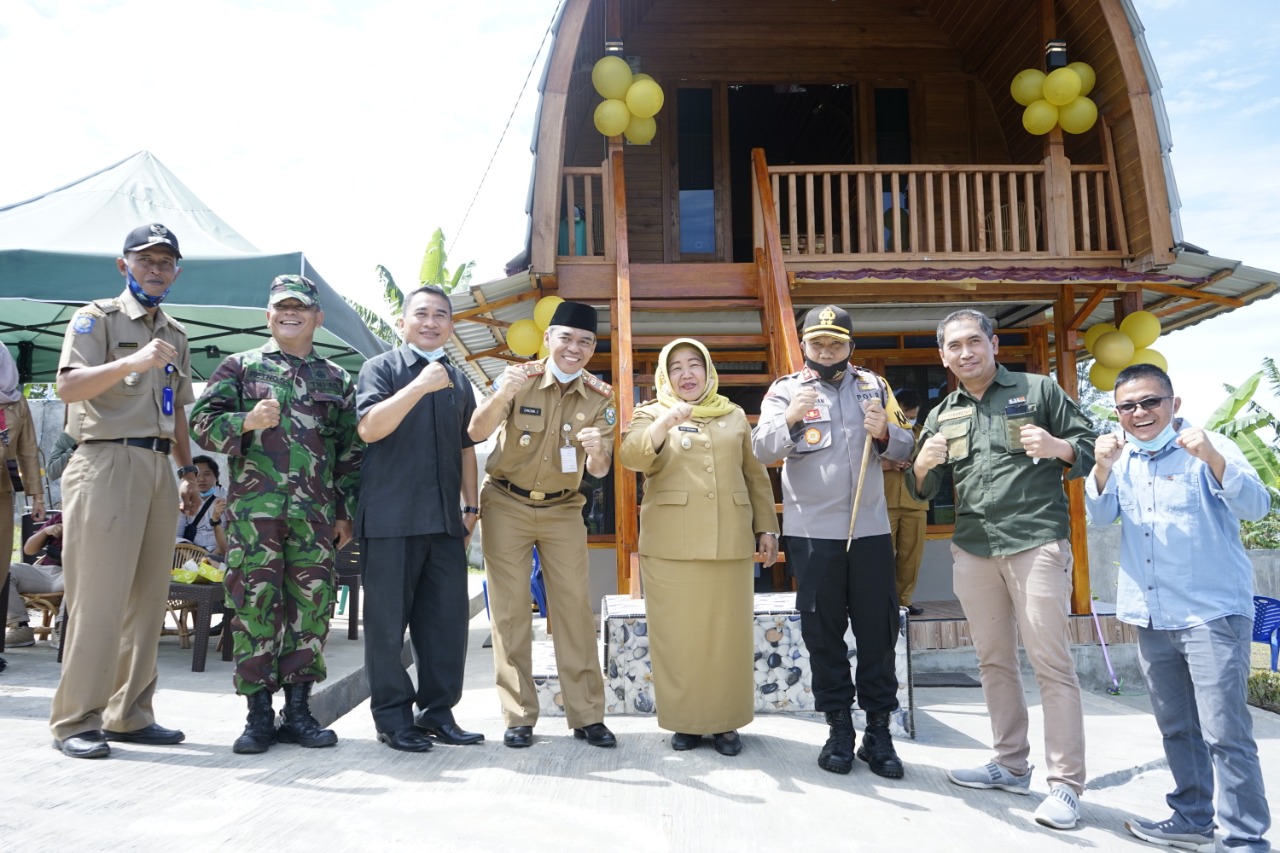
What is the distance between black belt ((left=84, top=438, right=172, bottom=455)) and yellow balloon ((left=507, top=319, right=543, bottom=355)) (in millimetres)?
3953

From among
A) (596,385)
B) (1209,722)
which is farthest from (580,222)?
(1209,722)

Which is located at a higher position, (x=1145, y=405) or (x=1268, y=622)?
(x=1145, y=405)

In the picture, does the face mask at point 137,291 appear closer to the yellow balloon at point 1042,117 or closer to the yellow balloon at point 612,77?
the yellow balloon at point 612,77

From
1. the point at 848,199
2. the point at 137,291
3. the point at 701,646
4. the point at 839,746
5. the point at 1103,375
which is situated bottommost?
the point at 839,746

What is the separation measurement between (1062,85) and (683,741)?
6202 millimetres

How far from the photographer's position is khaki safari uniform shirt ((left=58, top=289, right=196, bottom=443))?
3363 millimetres

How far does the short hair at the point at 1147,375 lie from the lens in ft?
9.68

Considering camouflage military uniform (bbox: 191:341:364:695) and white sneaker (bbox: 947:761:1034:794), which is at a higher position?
camouflage military uniform (bbox: 191:341:364:695)

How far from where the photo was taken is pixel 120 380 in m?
3.36

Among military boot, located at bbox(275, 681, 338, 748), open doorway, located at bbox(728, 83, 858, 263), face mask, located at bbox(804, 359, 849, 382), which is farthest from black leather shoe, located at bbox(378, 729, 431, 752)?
open doorway, located at bbox(728, 83, 858, 263)

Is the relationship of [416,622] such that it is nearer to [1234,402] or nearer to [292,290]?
[292,290]

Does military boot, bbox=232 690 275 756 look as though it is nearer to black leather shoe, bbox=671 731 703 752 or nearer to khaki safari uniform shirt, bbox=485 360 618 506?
khaki safari uniform shirt, bbox=485 360 618 506

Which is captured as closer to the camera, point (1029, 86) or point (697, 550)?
point (697, 550)

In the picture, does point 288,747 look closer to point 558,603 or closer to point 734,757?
point 558,603
